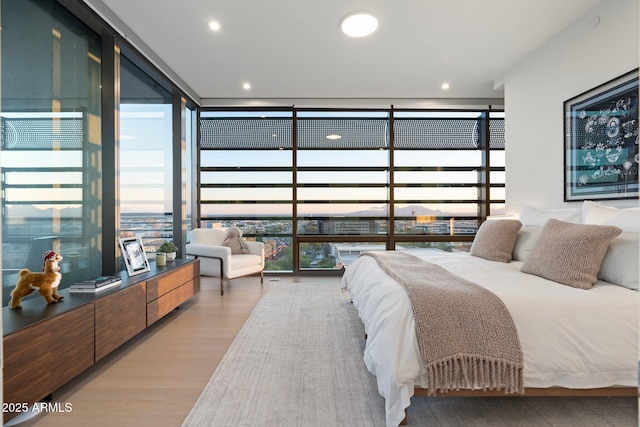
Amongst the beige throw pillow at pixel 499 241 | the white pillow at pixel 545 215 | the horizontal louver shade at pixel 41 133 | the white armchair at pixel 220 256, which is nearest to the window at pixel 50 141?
the horizontal louver shade at pixel 41 133

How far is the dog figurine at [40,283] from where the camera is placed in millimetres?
2029

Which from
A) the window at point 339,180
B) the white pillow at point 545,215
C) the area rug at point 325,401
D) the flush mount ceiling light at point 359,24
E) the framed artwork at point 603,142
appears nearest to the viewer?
the area rug at point 325,401

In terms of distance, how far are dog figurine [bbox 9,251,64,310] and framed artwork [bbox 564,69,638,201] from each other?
13.4 feet

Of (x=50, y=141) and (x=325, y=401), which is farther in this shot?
(x=50, y=141)

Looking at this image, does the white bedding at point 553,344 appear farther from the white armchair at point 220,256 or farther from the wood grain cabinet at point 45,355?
the white armchair at point 220,256

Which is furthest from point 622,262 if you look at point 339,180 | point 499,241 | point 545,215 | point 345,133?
point 345,133

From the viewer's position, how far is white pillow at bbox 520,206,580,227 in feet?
9.55

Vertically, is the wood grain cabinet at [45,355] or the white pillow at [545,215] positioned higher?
the white pillow at [545,215]

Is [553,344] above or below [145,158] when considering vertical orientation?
below

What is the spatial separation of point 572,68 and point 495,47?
2.58ft

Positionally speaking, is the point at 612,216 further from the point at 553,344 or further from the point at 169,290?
the point at 169,290

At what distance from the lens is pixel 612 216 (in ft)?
8.14

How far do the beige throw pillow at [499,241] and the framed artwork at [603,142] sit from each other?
2.19ft

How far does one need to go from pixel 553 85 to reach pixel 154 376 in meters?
4.36
